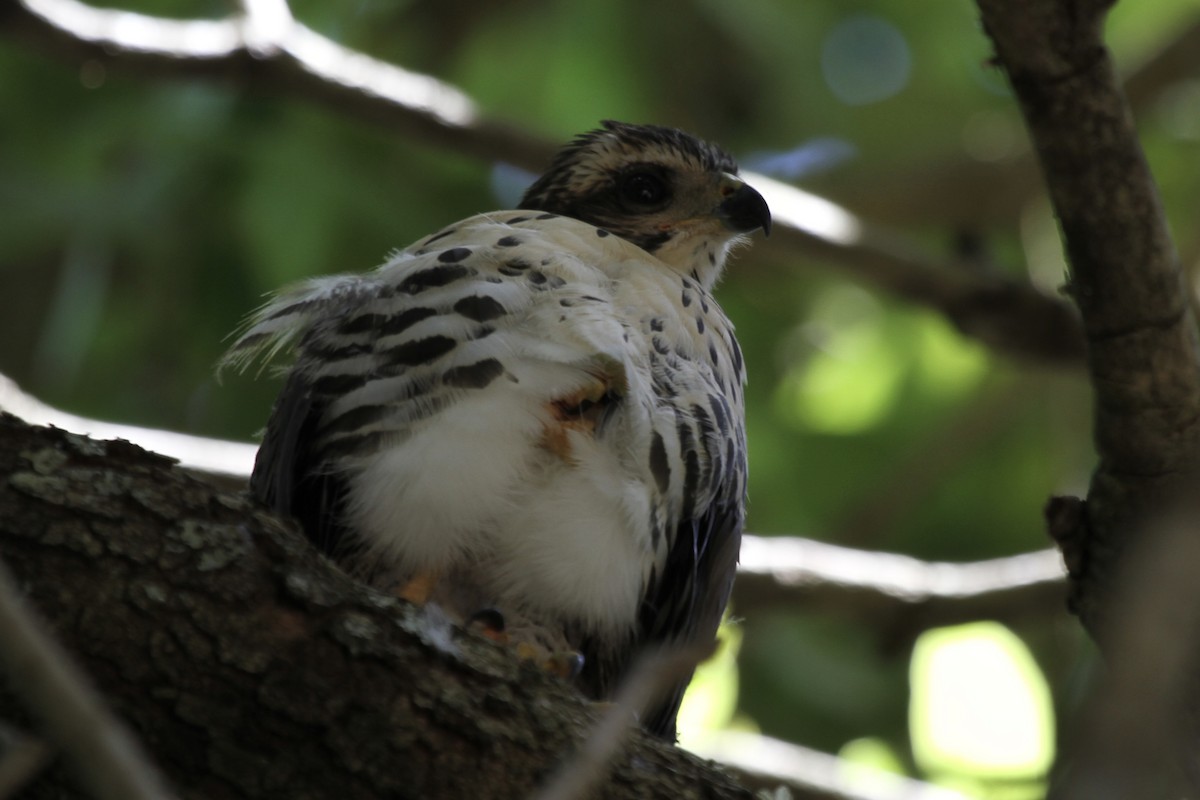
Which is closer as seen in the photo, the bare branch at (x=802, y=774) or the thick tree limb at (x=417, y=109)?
the bare branch at (x=802, y=774)

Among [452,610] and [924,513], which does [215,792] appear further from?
[924,513]

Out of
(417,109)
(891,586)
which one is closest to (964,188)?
(891,586)

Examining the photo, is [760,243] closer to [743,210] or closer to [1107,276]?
[743,210]

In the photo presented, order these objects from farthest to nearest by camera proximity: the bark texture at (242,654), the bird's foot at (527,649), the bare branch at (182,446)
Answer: the bare branch at (182,446) < the bird's foot at (527,649) < the bark texture at (242,654)

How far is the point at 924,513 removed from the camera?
7348 millimetres

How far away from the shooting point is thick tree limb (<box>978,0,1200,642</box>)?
11.6ft

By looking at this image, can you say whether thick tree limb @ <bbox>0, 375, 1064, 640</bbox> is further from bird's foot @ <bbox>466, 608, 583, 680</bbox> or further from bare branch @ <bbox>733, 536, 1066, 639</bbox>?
bird's foot @ <bbox>466, 608, 583, 680</bbox>

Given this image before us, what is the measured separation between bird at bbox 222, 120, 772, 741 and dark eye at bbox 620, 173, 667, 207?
739mm

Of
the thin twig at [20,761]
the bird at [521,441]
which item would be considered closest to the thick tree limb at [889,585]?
the bird at [521,441]

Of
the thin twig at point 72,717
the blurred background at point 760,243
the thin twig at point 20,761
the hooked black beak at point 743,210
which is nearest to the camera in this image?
the thin twig at point 72,717

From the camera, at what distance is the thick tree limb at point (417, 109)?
5672 mm

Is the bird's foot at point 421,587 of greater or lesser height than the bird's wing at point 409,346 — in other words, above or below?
below

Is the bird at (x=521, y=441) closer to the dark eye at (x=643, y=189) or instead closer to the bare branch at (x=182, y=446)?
the dark eye at (x=643, y=189)

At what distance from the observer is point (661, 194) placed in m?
5.15
